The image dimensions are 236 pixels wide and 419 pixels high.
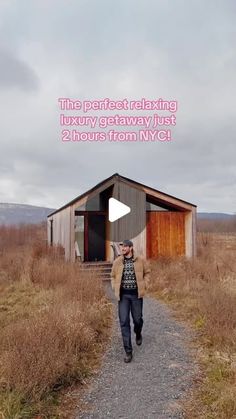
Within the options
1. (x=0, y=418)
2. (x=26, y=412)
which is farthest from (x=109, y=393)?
(x=0, y=418)

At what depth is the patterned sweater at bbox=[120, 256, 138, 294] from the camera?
19.9 feet

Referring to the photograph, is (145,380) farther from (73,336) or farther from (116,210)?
(116,210)

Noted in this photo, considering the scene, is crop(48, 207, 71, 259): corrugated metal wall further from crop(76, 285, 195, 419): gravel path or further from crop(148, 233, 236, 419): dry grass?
crop(76, 285, 195, 419): gravel path

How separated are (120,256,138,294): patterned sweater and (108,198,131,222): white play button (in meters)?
11.5

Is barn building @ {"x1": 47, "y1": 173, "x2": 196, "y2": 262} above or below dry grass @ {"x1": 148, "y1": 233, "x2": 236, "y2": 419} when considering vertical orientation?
above

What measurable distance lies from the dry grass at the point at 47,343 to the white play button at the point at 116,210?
694 cm

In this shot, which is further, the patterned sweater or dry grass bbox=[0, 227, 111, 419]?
the patterned sweater

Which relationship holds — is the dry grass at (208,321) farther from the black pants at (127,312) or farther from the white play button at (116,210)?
the white play button at (116,210)

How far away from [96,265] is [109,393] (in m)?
12.1

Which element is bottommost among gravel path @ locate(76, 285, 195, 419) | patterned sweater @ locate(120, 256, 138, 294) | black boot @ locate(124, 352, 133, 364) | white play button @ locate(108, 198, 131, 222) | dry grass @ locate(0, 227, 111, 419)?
gravel path @ locate(76, 285, 195, 419)

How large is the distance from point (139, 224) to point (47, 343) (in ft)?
41.8

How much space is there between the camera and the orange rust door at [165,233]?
17984 millimetres

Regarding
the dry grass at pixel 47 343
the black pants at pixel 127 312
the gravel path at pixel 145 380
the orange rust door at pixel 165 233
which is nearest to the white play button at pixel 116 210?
the orange rust door at pixel 165 233

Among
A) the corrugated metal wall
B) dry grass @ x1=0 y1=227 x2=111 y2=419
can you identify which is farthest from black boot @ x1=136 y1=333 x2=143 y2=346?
the corrugated metal wall
